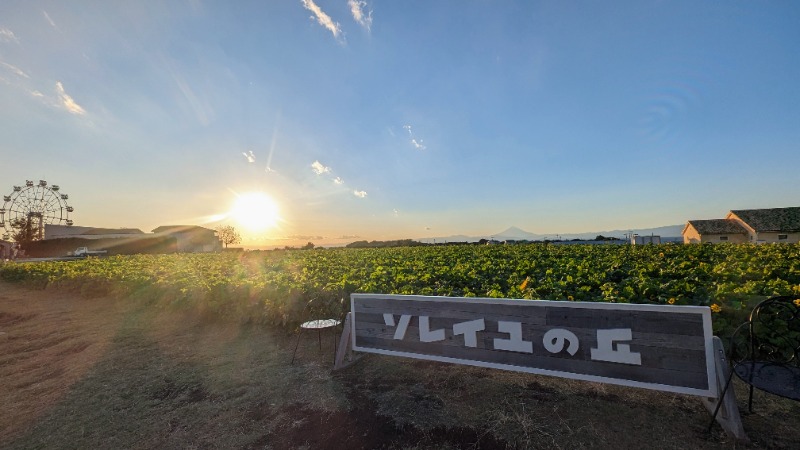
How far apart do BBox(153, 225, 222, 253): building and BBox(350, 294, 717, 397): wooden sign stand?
7202 centimetres

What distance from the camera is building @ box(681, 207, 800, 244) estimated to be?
38125 mm

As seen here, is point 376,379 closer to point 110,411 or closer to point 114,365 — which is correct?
point 110,411

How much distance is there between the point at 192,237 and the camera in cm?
7119

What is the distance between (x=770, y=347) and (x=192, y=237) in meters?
82.7

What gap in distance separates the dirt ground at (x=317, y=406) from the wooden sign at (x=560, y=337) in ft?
1.48

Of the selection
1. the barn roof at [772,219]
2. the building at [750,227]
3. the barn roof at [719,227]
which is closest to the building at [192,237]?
the barn roof at [719,227]

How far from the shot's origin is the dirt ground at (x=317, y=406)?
3.54 meters

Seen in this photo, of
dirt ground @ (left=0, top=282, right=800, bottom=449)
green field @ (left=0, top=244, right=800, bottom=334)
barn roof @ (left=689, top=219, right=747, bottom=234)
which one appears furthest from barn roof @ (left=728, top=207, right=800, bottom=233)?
dirt ground @ (left=0, top=282, right=800, bottom=449)

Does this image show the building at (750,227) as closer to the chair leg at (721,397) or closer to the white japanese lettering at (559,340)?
the chair leg at (721,397)

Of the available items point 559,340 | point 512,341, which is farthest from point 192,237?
Result: point 559,340

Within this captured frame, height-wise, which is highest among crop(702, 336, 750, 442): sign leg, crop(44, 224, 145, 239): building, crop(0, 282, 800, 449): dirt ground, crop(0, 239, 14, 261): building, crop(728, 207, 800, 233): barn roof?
crop(44, 224, 145, 239): building

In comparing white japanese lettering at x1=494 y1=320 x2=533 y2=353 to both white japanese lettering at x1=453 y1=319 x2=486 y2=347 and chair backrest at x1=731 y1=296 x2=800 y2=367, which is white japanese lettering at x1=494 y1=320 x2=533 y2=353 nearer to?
white japanese lettering at x1=453 y1=319 x2=486 y2=347

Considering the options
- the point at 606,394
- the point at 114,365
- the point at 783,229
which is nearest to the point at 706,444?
the point at 606,394

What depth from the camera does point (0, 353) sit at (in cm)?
724
